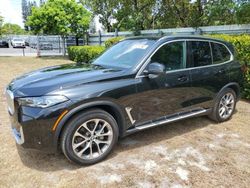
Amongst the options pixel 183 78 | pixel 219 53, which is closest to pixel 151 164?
pixel 183 78

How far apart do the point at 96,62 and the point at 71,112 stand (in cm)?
148

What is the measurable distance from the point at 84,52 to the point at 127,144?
972 cm

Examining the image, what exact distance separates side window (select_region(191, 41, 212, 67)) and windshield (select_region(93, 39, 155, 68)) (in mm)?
798

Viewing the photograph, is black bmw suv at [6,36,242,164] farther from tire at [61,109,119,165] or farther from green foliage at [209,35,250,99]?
green foliage at [209,35,250,99]

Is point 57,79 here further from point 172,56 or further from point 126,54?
point 172,56

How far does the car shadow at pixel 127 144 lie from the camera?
10.9ft

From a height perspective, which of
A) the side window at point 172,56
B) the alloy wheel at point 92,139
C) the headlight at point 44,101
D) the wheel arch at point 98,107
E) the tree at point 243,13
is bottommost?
the alloy wheel at point 92,139

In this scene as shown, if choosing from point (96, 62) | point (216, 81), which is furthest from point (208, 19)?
point (96, 62)

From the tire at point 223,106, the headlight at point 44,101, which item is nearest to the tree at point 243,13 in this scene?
the tire at point 223,106

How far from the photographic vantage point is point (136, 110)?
141 inches

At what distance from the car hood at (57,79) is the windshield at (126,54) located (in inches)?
10.3

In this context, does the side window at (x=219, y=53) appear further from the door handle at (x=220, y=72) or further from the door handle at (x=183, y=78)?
the door handle at (x=183, y=78)

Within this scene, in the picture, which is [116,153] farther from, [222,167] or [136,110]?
[222,167]

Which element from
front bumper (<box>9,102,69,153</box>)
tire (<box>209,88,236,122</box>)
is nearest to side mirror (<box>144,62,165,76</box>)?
front bumper (<box>9,102,69,153</box>)
